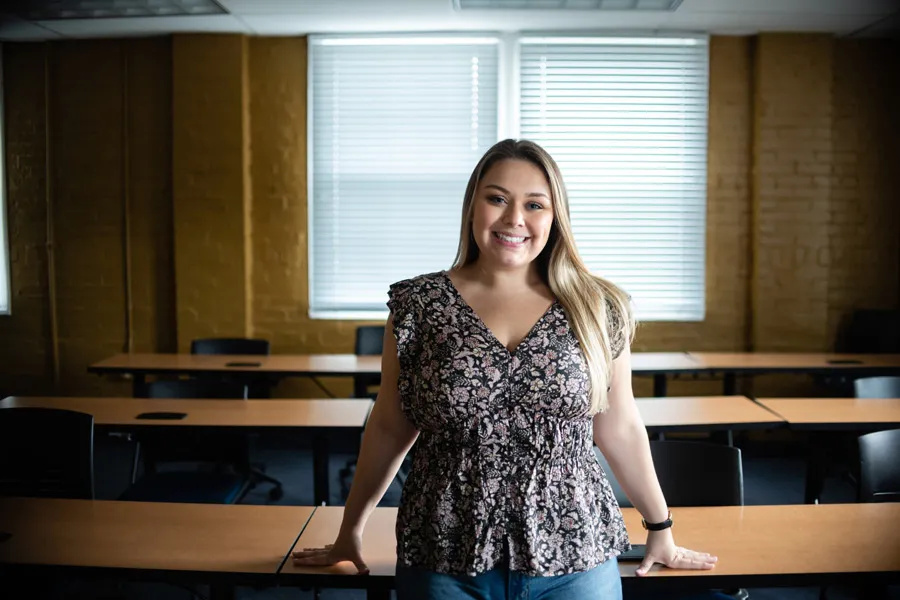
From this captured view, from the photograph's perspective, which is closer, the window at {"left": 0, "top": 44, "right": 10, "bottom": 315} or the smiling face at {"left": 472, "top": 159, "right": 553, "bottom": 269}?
the smiling face at {"left": 472, "top": 159, "right": 553, "bottom": 269}

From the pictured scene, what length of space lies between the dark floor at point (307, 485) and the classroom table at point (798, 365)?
0.53 meters

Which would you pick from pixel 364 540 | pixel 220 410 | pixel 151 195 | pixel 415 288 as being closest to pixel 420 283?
pixel 415 288

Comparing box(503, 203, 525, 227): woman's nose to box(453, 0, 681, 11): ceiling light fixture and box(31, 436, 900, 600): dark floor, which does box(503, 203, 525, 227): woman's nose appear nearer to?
box(31, 436, 900, 600): dark floor

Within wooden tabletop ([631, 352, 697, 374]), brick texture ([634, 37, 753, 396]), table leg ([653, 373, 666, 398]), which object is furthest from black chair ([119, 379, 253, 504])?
brick texture ([634, 37, 753, 396])

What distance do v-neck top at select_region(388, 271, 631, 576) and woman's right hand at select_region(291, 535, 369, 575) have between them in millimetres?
231

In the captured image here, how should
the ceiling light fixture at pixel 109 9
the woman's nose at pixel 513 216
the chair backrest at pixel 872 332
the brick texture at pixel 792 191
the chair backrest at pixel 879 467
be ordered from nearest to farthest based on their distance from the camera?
the woman's nose at pixel 513 216, the chair backrest at pixel 879 467, the ceiling light fixture at pixel 109 9, the chair backrest at pixel 872 332, the brick texture at pixel 792 191

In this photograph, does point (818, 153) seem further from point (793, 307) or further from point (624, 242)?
point (624, 242)

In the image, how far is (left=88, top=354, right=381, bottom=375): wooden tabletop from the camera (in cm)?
409

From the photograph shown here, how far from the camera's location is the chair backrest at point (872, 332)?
496 cm

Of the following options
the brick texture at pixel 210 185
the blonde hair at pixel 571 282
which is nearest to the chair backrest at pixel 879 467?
the blonde hair at pixel 571 282

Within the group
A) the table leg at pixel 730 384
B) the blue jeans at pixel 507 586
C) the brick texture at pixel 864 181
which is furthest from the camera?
the brick texture at pixel 864 181

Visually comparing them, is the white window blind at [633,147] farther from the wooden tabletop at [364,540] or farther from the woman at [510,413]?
the woman at [510,413]

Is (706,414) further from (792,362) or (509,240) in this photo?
(509,240)

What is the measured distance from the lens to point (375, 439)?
1.46 meters
